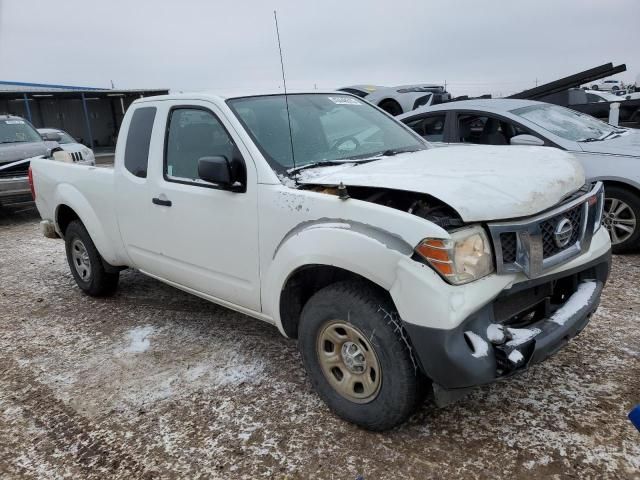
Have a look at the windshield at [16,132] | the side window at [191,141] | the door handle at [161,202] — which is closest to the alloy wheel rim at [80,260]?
the door handle at [161,202]

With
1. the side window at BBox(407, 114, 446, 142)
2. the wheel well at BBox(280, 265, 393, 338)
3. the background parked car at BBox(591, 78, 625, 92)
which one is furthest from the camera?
the background parked car at BBox(591, 78, 625, 92)

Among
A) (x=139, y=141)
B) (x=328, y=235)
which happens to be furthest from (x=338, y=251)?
(x=139, y=141)

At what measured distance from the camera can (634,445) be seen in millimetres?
2529

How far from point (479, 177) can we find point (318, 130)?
1339 mm

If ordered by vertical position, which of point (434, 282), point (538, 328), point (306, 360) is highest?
point (434, 282)

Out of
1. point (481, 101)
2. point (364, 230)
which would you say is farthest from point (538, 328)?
point (481, 101)

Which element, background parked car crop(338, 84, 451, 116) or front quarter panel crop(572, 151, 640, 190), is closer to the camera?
front quarter panel crop(572, 151, 640, 190)

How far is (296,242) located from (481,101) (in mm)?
4599

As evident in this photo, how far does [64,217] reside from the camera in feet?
17.1

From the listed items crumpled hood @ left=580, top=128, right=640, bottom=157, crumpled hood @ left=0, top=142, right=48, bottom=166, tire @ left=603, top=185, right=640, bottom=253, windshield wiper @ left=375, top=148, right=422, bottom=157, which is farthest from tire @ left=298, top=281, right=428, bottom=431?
crumpled hood @ left=0, top=142, right=48, bottom=166

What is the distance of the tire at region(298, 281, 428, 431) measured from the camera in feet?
8.09

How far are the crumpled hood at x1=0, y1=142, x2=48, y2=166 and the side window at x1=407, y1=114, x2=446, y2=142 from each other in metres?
7.08

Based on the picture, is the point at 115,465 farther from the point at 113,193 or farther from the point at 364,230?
the point at 113,193

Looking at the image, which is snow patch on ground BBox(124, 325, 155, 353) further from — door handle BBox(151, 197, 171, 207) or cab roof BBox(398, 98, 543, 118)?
cab roof BBox(398, 98, 543, 118)
